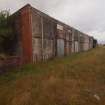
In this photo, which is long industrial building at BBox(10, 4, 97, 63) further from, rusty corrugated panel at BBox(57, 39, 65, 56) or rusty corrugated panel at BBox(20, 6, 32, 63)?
rusty corrugated panel at BBox(57, 39, 65, 56)

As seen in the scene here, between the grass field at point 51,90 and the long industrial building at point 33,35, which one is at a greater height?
the long industrial building at point 33,35

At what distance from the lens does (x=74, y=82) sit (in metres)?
6.89

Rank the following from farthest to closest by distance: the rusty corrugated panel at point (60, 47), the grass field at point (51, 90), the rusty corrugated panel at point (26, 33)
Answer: the rusty corrugated panel at point (60, 47) < the rusty corrugated panel at point (26, 33) < the grass field at point (51, 90)

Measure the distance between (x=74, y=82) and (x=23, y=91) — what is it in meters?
2.25

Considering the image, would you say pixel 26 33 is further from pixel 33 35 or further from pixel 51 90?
pixel 51 90

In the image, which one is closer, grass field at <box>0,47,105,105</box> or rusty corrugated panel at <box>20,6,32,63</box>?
grass field at <box>0,47,105,105</box>

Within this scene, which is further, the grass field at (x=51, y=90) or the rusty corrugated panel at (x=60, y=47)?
the rusty corrugated panel at (x=60, y=47)

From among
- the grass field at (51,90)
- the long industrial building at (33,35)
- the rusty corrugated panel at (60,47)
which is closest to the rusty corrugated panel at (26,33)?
the long industrial building at (33,35)

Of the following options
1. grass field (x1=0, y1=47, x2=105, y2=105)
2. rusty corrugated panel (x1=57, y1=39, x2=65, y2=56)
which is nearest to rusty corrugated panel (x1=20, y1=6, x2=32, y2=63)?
grass field (x1=0, y1=47, x2=105, y2=105)

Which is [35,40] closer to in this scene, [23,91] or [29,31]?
[29,31]

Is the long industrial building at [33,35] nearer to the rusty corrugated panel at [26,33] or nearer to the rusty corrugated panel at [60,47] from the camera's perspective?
the rusty corrugated panel at [26,33]

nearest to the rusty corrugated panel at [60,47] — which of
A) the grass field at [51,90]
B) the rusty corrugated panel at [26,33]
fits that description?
the rusty corrugated panel at [26,33]

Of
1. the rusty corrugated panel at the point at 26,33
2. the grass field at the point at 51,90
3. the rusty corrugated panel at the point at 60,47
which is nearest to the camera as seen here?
the grass field at the point at 51,90

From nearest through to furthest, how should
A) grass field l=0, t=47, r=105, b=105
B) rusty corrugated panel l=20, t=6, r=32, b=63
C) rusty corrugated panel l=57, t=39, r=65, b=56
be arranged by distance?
grass field l=0, t=47, r=105, b=105 < rusty corrugated panel l=20, t=6, r=32, b=63 < rusty corrugated panel l=57, t=39, r=65, b=56
